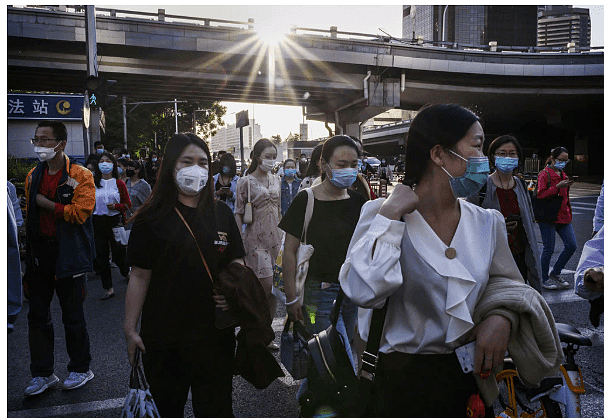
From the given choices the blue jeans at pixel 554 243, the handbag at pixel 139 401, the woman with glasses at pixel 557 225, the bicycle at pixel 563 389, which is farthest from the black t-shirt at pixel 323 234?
the blue jeans at pixel 554 243

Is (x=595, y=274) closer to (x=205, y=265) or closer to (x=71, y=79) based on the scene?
(x=205, y=265)

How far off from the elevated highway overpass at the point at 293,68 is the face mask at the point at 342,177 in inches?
1063

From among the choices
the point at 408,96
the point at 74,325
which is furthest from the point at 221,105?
the point at 74,325

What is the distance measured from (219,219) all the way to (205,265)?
0.92 ft

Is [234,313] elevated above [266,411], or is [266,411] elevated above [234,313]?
[234,313]

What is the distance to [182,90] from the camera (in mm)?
37000

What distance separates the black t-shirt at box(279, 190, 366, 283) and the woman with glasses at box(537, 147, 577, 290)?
5.10 m

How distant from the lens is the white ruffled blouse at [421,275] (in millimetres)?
1684

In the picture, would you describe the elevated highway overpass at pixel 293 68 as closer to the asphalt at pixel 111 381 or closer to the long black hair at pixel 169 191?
the asphalt at pixel 111 381

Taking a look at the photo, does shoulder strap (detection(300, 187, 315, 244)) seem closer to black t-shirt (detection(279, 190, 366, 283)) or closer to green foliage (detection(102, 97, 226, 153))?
black t-shirt (detection(279, 190, 366, 283))

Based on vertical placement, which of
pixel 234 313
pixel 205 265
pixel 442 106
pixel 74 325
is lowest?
pixel 74 325

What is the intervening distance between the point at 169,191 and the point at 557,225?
6765 mm

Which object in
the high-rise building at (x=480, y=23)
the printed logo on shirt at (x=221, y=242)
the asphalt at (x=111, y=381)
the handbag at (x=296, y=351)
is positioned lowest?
the asphalt at (x=111, y=381)

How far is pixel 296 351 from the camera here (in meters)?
3.24
